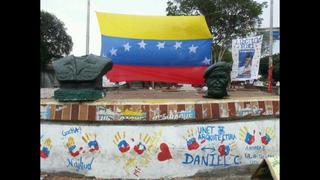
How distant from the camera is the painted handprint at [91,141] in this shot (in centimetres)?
527

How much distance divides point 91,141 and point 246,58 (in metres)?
3.92

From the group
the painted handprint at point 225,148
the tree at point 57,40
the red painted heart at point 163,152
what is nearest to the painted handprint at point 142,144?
the red painted heart at point 163,152

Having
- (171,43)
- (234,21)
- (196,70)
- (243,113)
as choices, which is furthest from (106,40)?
(234,21)

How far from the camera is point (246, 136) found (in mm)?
5629

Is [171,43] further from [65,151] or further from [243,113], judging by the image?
[65,151]

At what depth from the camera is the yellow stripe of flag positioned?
685 centimetres

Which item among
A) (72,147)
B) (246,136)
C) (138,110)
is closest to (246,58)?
(246,136)

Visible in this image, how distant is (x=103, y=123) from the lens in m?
5.30

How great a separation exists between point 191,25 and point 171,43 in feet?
1.70

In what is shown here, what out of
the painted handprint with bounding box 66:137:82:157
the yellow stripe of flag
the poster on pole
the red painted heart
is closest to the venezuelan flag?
the yellow stripe of flag

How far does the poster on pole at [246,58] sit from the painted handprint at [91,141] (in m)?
3.61

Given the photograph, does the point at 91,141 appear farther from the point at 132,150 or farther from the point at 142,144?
the point at 142,144

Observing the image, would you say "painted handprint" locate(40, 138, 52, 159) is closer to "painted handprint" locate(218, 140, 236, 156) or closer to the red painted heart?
the red painted heart

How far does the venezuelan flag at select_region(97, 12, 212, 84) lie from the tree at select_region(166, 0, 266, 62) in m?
5.21
